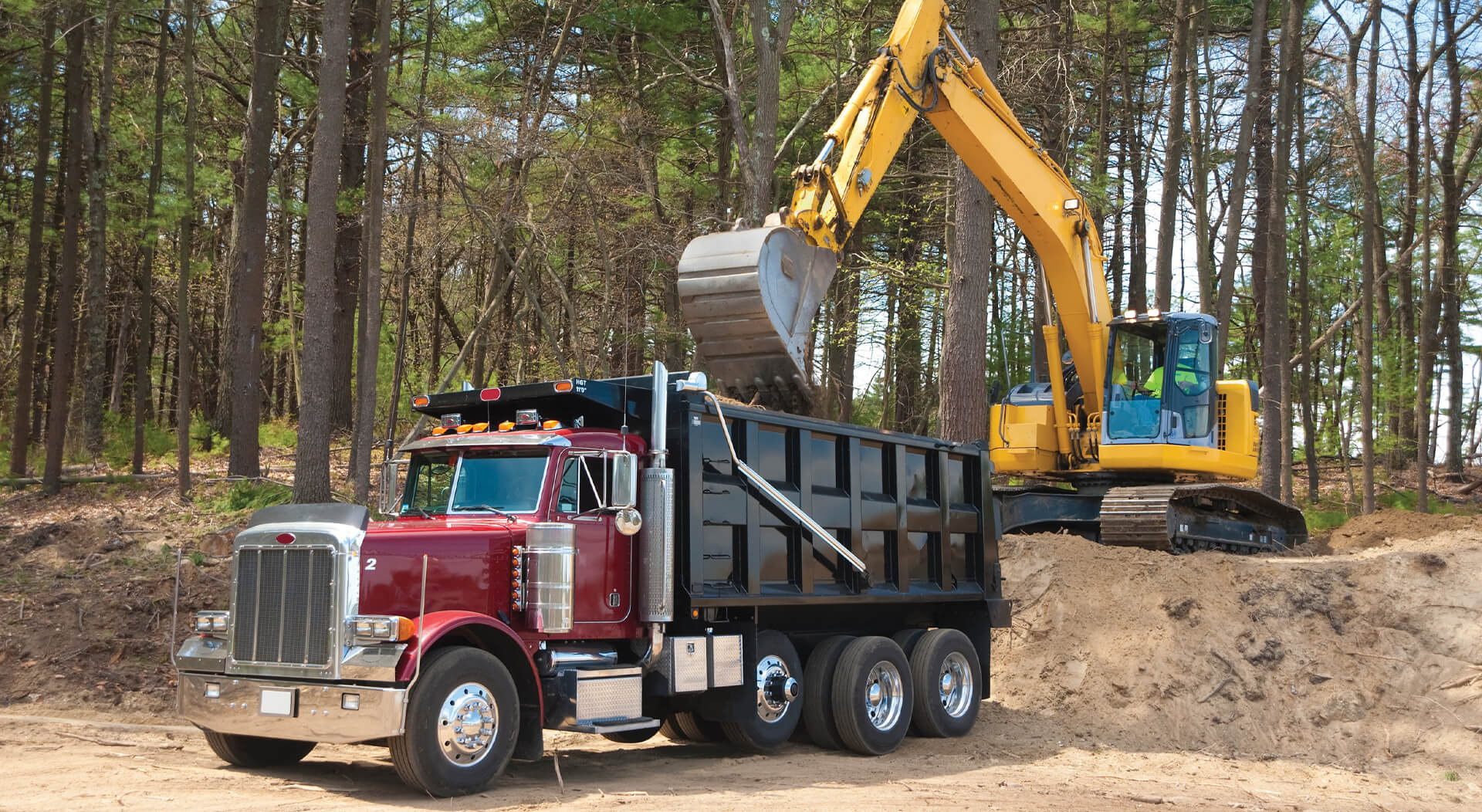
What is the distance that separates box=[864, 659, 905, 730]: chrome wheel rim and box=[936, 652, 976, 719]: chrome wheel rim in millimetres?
761

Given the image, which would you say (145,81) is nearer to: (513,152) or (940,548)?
(513,152)

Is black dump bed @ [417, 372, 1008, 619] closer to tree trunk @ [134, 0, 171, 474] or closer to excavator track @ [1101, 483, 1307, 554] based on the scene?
excavator track @ [1101, 483, 1307, 554]

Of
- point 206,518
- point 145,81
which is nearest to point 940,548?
point 206,518

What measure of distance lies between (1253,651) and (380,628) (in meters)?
9.47

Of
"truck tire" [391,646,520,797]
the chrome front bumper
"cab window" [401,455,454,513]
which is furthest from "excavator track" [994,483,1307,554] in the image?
the chrome front bumper

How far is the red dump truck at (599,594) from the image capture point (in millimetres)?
7727

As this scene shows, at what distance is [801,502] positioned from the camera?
10219mm

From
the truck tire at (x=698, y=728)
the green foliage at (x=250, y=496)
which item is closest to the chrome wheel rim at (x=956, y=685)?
the truck tire at (x=698, y=728)

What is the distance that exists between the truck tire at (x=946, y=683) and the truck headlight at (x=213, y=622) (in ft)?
19.8

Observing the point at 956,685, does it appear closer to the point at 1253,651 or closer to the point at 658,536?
the point at 1253,651

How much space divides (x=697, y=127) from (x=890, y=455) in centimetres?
1688

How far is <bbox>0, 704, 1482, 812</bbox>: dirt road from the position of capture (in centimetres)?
762

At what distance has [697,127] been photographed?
26.8 metres

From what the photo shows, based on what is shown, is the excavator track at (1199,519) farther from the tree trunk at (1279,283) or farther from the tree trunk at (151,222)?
the tree trunk at (151,222)
